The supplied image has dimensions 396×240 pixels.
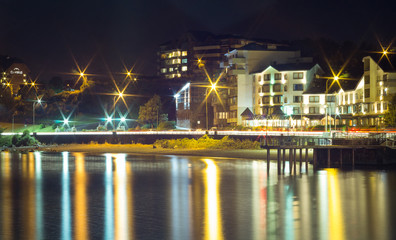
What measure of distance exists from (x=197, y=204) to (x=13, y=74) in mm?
170146

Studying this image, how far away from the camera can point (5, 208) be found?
121 ft

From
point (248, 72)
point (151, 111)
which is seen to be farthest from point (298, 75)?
point (151, 111)

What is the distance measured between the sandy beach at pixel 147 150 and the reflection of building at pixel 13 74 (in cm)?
8194

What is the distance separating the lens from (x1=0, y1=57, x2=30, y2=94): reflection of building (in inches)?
7319

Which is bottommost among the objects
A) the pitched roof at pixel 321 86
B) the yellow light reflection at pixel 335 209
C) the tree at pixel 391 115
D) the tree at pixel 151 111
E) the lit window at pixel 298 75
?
the yellow light reflection at pixel 335 209

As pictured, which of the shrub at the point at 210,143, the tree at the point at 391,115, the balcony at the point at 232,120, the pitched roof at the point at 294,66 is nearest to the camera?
the tree at the point at 391,115

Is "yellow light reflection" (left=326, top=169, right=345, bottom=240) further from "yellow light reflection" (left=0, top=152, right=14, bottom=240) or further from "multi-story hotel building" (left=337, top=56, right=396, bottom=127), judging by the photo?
"multi-story hotel building" (left=337, top=56, right=396, bottom=127)

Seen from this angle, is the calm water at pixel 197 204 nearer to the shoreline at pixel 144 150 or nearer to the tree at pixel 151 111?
the shoreline at pixel 144 150

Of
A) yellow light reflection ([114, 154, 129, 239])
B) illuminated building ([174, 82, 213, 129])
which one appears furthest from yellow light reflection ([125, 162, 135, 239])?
illuminated building ([174, 82, 213, 129])

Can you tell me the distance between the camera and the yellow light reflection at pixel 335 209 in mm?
28928

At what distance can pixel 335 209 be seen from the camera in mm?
36344

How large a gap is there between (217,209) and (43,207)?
1187cm

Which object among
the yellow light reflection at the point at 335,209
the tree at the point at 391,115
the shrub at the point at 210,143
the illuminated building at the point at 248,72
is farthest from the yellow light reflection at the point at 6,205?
the illuminated building at the point at 248,72

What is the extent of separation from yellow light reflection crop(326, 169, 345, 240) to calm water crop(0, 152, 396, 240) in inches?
2.1
